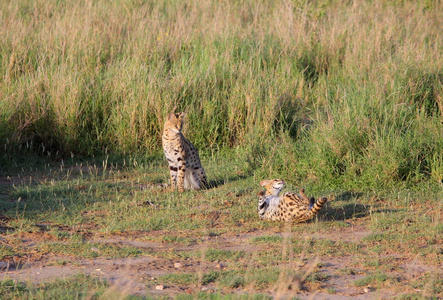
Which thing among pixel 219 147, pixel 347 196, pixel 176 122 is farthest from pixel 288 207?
pixel 219 147

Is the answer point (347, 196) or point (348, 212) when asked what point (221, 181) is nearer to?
point (347, 196)

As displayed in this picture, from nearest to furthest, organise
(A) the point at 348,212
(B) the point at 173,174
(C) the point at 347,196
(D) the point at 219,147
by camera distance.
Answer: (A) the point at 348,212
(C) the point at 347,196
(B) the point at 173,174
(D) the point at 219,147

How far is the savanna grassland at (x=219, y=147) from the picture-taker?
15.5 feet

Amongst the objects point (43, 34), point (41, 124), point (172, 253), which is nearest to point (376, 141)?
point (172, 253)

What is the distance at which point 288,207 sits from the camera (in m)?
5.85

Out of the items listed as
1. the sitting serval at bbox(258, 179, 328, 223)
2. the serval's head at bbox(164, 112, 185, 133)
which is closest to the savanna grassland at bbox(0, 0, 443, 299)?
the sitting serval at bbox(258, 179, 328, 223)

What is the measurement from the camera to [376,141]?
720 cm

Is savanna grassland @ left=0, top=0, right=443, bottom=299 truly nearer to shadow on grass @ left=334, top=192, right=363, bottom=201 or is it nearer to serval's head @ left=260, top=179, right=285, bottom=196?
shadow on grass @ left=334, top=192, right=363, bottom=201

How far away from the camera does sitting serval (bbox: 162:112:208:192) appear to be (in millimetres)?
7246

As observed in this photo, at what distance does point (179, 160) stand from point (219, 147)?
64.9 inches

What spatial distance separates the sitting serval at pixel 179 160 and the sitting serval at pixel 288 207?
1193mm

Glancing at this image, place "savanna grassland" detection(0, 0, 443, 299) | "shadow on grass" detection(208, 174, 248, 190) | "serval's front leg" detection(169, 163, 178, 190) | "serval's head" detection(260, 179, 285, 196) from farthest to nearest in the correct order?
"shadow on grass" detection(208, 174, 248, 190) → "serval's front leg" detection(169, 163, 178, 190) → "serval's head" detection(260, 179, 285, 196) → "savanna grassland" detection(0, 0, 443, 299)

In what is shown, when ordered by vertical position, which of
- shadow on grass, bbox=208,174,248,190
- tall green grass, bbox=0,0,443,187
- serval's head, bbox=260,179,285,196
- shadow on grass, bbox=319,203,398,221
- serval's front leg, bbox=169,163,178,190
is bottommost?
shadow on grass, bbox=208,174,248,190

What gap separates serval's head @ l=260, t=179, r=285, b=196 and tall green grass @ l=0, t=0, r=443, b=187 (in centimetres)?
71
